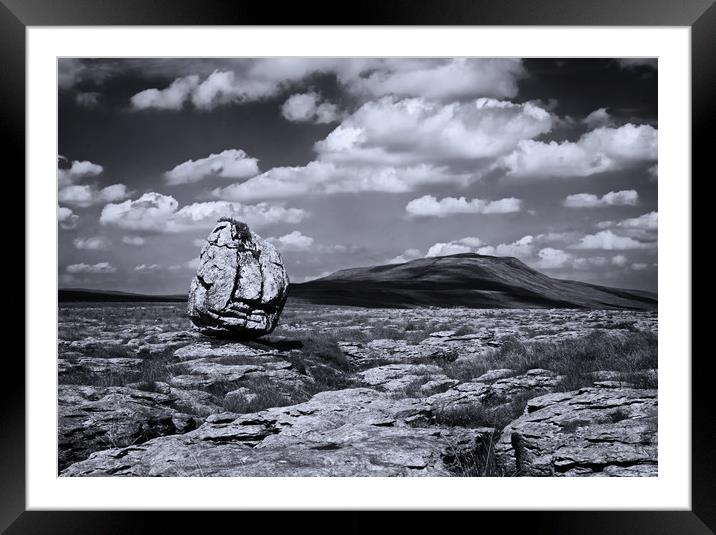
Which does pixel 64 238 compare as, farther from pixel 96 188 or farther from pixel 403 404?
pixel 403 404

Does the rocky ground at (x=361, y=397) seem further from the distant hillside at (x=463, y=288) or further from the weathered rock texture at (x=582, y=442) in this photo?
the distant hillside at (x=463, y=288)

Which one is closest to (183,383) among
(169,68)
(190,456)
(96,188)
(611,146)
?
(190,456)

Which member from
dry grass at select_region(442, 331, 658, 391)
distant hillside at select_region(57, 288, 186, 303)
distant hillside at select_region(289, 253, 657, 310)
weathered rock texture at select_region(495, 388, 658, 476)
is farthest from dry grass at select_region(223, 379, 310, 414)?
distant hillside at select_region(57, 288, 186, 303)

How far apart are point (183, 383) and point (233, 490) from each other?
4.86 meters

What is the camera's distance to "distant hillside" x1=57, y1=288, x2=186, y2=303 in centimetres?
1366

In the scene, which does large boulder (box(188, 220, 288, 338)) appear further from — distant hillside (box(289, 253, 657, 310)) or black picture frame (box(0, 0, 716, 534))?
black picture frame (box(0, 0, 716, 534))

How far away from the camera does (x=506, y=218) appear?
1390 cm

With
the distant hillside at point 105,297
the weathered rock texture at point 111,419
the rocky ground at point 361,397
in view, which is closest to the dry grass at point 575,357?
the rocky ground at point 361,397

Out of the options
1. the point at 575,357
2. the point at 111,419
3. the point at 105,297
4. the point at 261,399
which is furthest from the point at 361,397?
the point at 105,297

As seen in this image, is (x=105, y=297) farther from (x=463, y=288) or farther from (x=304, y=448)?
(x=463, y=288)
